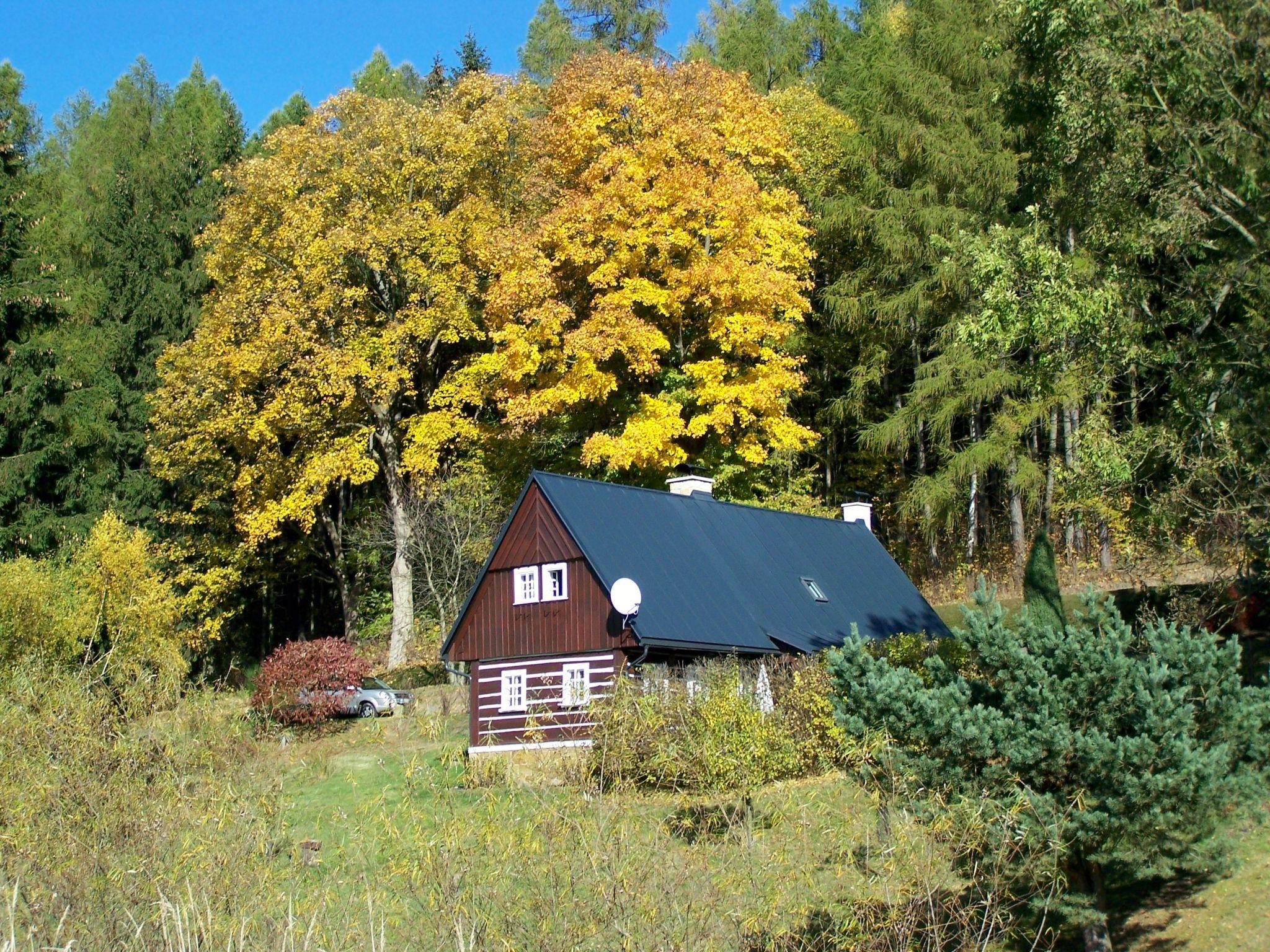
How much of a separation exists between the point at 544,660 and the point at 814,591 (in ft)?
19.6

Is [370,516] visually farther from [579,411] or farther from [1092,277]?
[1092,277]

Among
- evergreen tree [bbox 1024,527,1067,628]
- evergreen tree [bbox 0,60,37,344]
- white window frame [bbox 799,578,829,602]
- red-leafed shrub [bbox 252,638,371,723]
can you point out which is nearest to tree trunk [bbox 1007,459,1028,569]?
white window frame [bbox 799,578,829,602]

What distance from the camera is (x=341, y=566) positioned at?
125 feet

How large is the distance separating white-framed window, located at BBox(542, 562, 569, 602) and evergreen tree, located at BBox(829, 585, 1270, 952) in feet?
42.3

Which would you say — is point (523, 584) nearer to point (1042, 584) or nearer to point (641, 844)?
point (1042, 584)

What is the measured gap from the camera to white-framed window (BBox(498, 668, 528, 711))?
24.1m

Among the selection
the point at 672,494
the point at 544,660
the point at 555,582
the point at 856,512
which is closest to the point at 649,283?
the point at 672,494

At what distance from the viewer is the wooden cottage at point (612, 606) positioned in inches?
894

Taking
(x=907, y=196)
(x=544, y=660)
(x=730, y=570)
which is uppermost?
(x=907, y=196)

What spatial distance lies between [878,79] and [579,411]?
11442mm

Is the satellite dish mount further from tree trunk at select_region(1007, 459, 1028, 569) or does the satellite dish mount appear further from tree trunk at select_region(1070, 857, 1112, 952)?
tree trunk at select_region(1007, 459, 1028, 569)

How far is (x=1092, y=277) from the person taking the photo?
18.7m

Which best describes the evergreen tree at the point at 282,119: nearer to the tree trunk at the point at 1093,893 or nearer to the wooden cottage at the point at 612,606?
the wooden cottage at the point at 612,606

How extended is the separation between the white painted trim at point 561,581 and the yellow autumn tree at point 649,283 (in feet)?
17.4
